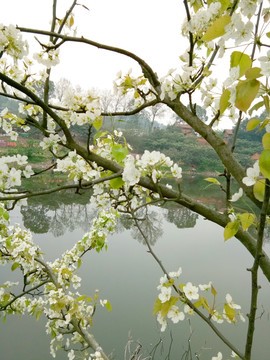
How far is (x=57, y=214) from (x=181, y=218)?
10.6ft

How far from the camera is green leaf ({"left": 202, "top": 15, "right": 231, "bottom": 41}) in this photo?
34 centimetres

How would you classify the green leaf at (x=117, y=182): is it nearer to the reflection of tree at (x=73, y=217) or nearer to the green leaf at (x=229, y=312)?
the green leaf at (x=229, y=312)

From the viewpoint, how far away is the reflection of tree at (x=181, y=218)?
690 cm

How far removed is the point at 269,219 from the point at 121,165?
44cm

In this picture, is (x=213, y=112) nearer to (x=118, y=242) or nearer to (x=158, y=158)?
(x=158, y=158)

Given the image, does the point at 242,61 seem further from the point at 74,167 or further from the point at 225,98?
the point at 74,167

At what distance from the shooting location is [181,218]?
7.41 m

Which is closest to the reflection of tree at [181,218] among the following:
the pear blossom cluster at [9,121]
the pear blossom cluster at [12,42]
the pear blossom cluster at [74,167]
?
the pear blossom cluster at [9,121]

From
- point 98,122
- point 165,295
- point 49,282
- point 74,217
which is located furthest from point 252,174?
point 74,217

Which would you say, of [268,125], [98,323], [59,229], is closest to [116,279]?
[98,323]

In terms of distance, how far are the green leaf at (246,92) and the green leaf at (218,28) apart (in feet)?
0.27

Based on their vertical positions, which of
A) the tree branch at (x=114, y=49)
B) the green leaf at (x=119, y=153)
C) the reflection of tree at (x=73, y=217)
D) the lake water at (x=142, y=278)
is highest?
the reflection of tree at (x=73, y=217)

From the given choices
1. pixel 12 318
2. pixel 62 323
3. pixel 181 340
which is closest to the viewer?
pixel 62 323

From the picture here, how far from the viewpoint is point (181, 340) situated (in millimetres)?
2936
